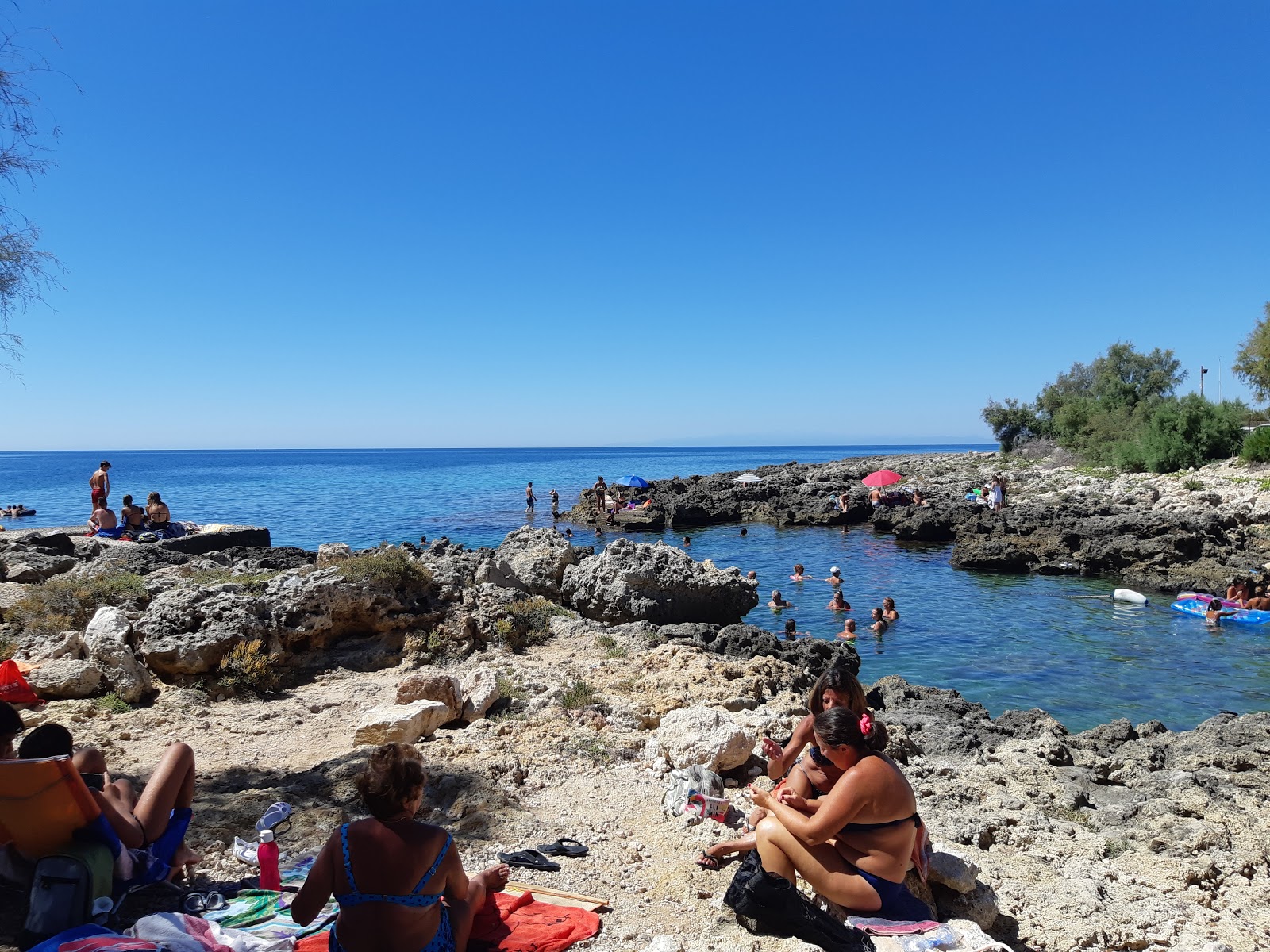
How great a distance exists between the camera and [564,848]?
5.08 m

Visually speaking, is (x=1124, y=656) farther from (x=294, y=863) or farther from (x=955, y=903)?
(x=294, y=863)

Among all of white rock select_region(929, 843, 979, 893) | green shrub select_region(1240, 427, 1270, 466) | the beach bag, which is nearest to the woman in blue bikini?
white rock select_region(929, 843, 979, 893)

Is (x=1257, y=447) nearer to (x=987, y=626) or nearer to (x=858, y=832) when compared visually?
(x=987, y=626)

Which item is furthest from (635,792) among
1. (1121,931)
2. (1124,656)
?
(1124,656)

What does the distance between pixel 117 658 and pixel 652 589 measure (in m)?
7.62

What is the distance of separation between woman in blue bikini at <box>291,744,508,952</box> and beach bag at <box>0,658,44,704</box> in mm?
5747

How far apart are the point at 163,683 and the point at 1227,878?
9.84 meters

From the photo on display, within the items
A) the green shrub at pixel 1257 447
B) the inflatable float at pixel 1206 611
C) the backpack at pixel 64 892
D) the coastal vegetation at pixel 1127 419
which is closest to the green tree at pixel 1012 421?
the coastal vegetation at pixel 1127 419

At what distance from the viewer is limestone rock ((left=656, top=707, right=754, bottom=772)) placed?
645 centimetres

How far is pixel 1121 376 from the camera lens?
69.8m

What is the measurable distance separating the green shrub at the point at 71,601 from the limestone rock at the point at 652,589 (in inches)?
259

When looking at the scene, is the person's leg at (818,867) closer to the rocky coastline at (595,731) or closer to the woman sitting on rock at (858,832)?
the woman sitting on rock at (858,832)

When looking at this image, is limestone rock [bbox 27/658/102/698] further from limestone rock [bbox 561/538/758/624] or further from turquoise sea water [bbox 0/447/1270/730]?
turquoise sea water [bbox 0/447/1270/730]

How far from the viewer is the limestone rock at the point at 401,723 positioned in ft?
22.3
